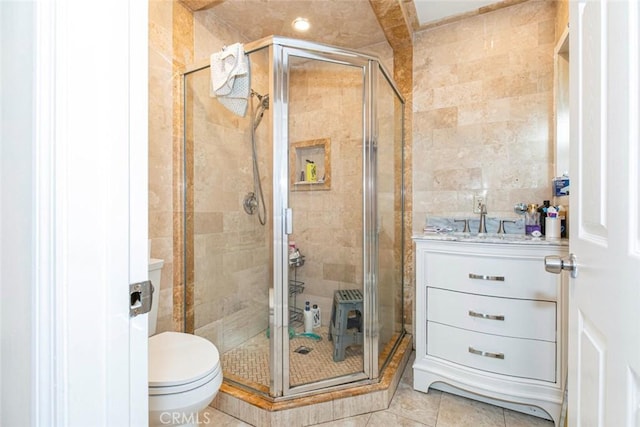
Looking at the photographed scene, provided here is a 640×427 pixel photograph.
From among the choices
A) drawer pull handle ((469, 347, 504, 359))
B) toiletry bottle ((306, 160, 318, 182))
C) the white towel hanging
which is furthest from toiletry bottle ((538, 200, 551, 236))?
the white towel hanging

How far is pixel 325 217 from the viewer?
194 cm

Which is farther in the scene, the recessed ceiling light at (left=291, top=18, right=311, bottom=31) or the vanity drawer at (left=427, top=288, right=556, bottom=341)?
the recessed ceiling light at (left=291, top=18, right=311, bottom=31)

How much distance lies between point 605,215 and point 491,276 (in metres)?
1.09

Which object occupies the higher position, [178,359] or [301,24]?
[301,24]

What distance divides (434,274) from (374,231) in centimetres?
42

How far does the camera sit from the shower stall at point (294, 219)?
1.49 m

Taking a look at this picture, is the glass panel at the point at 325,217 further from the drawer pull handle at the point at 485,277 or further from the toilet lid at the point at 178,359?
the drawer pull handle at the point at 485,277

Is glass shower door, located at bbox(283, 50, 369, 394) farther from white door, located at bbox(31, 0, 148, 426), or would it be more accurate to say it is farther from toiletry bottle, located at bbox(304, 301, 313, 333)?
white door, located at bbox(31, 0, 148, 426)

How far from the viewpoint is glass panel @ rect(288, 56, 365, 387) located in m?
1.61

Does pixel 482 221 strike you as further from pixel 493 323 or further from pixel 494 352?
pixel 494 352

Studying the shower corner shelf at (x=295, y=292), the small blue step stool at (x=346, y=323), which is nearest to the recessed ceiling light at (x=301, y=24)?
the shower corner shelf at (x=295, y=292)

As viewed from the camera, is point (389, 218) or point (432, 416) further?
point (389, 218)

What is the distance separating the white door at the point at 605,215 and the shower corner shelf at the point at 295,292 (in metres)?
1.16

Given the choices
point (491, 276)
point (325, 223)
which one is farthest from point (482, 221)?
point (325, 223)
